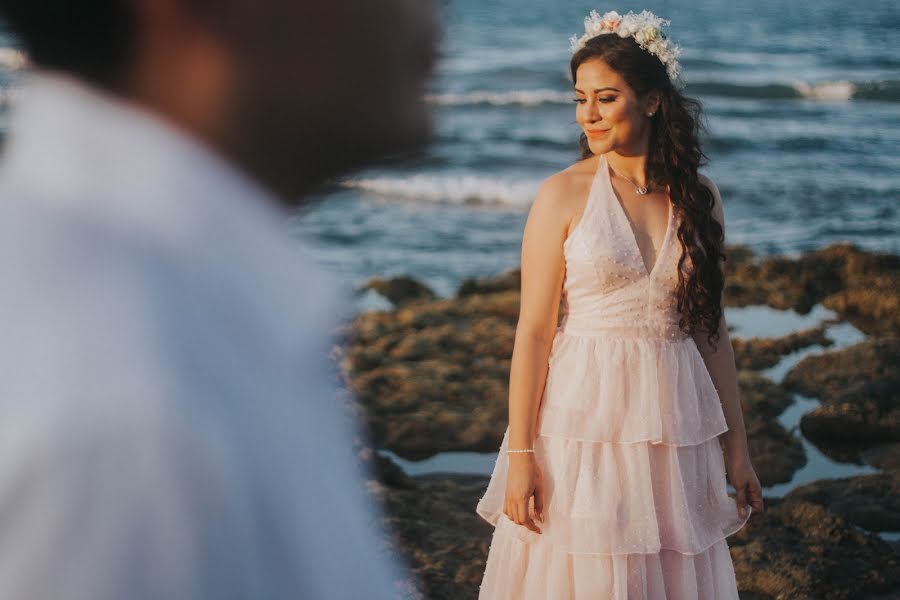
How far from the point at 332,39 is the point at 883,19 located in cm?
3187

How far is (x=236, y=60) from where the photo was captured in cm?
68

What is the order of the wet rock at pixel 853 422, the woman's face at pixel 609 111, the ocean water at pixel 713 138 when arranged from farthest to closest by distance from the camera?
1. the ocean water at pixel 713 138
2. the wet rock at pixel 853 422
3. the woman's face at pixel 609 111

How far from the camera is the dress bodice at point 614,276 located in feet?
10.6

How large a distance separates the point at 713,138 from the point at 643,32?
1603 cm

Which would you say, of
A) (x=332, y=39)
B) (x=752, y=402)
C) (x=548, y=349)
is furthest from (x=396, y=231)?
(x=332, y=39)

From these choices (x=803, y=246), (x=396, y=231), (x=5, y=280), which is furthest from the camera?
(x=396, y=231)

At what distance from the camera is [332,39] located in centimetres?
69

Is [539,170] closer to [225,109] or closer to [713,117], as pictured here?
[713,117]

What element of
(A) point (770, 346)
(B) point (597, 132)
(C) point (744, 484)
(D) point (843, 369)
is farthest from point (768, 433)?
(B) point (597, 132)

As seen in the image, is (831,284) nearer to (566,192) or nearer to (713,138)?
(566,192)

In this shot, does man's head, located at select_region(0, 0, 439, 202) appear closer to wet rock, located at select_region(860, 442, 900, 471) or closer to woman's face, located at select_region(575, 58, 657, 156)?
woman's face, located at select_region(575, 58, 657, 156)

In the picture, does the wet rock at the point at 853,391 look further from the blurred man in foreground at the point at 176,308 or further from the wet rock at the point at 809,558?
the blurred man in foreground at the point at 176,308

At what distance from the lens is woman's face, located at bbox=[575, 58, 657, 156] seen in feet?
10.9

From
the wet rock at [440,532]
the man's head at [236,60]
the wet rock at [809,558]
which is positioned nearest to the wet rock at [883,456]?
the wet rock at [809,558]
